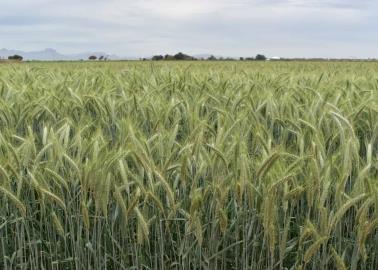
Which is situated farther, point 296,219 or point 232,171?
point 296,219

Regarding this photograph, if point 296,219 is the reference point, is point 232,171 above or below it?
above

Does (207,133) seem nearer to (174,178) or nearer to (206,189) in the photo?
(174,178)

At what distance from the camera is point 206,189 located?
1688 mm

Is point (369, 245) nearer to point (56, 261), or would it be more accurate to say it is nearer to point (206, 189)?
point (206, 189)

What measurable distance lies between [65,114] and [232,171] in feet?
3.81

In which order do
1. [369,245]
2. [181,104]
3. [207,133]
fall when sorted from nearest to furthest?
[369,245] < [207,133] < [181,104]

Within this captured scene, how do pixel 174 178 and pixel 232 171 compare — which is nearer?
pixel 232 171

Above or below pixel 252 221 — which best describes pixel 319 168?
above

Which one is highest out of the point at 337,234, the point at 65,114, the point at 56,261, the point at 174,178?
the point at 65,114

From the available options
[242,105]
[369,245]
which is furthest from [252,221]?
[242,105]

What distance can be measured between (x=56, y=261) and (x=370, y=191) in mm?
1085

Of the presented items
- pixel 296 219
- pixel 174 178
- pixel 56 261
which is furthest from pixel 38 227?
pixel 296 219

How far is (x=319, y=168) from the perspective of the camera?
68.1 inches

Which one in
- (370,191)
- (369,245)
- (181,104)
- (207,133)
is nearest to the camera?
(370,191)
